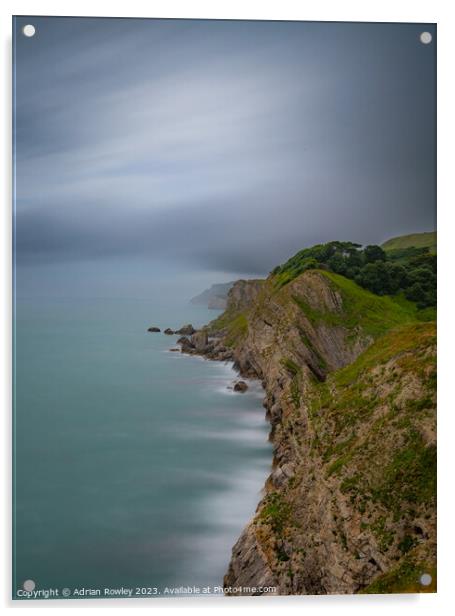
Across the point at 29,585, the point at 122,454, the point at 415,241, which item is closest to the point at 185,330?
the point at 122,454

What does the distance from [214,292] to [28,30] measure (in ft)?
17.8

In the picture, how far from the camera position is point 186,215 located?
947 centimetres

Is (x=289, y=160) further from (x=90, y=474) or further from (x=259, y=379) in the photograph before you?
(x=90, y=474)

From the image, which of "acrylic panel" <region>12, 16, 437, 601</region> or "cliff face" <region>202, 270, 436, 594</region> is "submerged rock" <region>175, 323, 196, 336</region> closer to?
"acrylic panel" <region>12, 16, 437, 601</region>

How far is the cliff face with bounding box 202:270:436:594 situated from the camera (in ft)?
24.5

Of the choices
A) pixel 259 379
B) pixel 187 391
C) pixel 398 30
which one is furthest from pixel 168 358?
pixel 398 30

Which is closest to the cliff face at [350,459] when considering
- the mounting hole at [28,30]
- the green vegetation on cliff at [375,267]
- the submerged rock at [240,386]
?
the green vegetation on cliff at [375,267]

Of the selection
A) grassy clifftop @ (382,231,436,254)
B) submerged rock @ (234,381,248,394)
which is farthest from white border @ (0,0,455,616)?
submerged rock @ (234,381,248,394)

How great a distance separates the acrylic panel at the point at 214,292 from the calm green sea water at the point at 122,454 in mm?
34

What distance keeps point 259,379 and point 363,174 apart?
4.87 metres

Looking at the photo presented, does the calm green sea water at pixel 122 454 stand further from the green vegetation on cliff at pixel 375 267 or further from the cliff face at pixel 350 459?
the green vegetation on cliff at pixel 375 267

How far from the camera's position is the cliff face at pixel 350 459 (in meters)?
7.48

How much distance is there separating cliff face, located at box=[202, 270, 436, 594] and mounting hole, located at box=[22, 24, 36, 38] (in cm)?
558

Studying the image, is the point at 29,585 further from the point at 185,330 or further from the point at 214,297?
the point at 214,297
